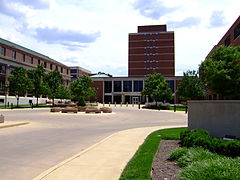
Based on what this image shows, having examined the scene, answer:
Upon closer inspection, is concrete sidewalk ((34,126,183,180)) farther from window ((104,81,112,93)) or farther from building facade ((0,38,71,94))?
window ((104,81,112,93))

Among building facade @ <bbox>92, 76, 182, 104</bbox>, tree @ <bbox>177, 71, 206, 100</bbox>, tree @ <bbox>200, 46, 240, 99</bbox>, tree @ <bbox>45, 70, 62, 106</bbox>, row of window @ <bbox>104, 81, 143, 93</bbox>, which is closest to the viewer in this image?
tree @ <bbox>200, 46, 240, 99</bbox>

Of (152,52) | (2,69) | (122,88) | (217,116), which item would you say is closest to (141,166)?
(217,116)

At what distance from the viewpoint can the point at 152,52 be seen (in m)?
89.7

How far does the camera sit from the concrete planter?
385 inches

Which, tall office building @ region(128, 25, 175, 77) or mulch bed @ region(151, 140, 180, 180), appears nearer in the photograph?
mulch bed @ region(151, 140, 180, 180)

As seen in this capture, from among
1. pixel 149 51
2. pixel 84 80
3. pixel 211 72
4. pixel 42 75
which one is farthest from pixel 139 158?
pixel 149 51

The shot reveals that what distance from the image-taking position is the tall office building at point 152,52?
88312mm

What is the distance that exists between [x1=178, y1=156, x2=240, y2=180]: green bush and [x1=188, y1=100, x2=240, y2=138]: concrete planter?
519cm

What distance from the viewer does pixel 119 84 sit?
3263 inches

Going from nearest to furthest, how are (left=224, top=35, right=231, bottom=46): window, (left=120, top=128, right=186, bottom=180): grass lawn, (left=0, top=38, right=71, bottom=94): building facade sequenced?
(left=120, top=128, right=186, bottom=180): grass lawn → (left=224, top=35, right=231, bottom=46): window → (left=0, top=38, right=71, bottom=94): building facade

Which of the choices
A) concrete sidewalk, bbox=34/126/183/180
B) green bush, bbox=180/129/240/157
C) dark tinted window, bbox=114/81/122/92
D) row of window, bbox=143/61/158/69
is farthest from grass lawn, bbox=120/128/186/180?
row of window, bbox=143/61/158/69

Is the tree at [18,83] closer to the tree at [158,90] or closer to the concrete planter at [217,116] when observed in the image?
the tree at [158,90]

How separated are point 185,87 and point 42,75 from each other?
3458 centimetres

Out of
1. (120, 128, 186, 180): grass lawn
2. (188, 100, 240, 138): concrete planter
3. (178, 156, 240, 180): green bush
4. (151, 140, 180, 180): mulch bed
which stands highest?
(188, 100, 240, 138): concrete planter
